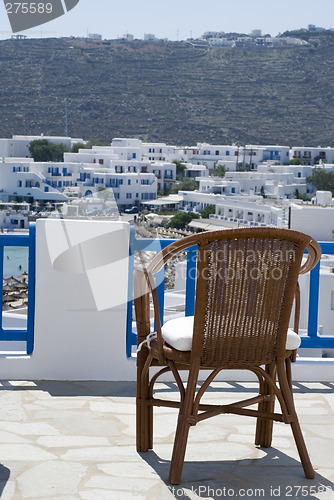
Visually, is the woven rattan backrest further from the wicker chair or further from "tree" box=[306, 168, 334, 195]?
"tree" box=[306, 168, 334, 195]

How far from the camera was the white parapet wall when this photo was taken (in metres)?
2.95

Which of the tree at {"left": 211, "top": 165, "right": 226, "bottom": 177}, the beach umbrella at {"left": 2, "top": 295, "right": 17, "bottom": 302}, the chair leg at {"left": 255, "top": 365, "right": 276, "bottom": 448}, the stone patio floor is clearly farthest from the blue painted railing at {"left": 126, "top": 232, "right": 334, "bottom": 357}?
the tree at {"left": 211, "top": 165, "right": 226, "bottom": 177}

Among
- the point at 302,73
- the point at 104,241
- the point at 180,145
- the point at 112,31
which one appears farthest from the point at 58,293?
the point at 112,31

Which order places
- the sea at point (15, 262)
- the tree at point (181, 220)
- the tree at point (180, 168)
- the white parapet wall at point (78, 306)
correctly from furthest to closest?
the tree at point (180, 168), the tree at point (181, 220), the sea at point (15, 262), the white parapet wall at point (78, 306)

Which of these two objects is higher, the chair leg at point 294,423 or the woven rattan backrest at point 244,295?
the woven rattan backrest at point 244,295

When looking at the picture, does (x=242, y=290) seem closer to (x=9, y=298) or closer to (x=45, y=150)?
(x=9, y=298)

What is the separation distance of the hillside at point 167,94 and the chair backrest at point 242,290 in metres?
73.6

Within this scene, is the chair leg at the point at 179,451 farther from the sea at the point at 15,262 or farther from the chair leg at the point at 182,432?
the sea at the point at 15,262

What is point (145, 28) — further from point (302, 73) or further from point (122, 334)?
point (122, 334)

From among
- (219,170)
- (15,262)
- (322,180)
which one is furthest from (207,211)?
(219,170)

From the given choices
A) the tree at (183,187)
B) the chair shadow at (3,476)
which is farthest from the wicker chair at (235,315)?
the tree at (183,187)

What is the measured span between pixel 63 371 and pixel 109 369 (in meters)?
0.18

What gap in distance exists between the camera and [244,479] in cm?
200

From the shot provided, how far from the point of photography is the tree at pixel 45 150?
208 ft
